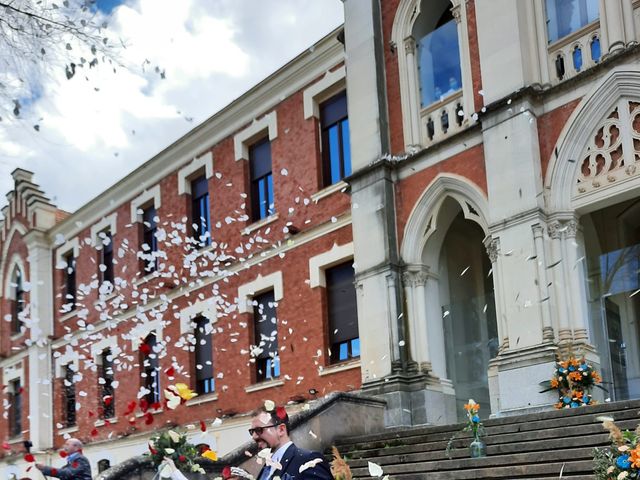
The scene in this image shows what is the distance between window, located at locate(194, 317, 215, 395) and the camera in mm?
20031

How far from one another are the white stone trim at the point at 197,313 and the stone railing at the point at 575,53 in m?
10.2

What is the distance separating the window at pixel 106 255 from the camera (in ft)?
80.5

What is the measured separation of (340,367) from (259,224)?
14.2ft

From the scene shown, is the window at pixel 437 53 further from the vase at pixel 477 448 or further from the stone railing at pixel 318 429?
the vase at pixel 477 448

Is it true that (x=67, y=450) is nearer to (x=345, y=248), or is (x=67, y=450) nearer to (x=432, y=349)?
(x=432, y=349)

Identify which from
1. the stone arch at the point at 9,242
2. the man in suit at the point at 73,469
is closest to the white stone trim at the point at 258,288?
the man in suit at the point at 73,469

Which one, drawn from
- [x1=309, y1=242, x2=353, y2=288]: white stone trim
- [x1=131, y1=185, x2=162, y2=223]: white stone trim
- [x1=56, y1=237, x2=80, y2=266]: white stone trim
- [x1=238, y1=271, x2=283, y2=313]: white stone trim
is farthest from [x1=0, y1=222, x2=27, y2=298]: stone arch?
[x1=309, y1=242, x2=353, y2=288]: white stone trim

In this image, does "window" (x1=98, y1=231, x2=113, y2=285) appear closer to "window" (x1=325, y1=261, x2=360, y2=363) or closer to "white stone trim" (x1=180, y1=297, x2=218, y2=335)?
"white stone trim" (x1=180, y1=297, x2=218, y2=335)

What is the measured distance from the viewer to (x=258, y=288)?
1861 centimetres

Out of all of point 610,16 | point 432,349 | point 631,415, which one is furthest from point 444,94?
point 631,415

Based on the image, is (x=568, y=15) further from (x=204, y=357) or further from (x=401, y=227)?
(x=204, y=357)

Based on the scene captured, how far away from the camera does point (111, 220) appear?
24.5 metres

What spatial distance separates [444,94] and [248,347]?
7443 mm

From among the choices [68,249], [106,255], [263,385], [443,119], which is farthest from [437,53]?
[68,249]
